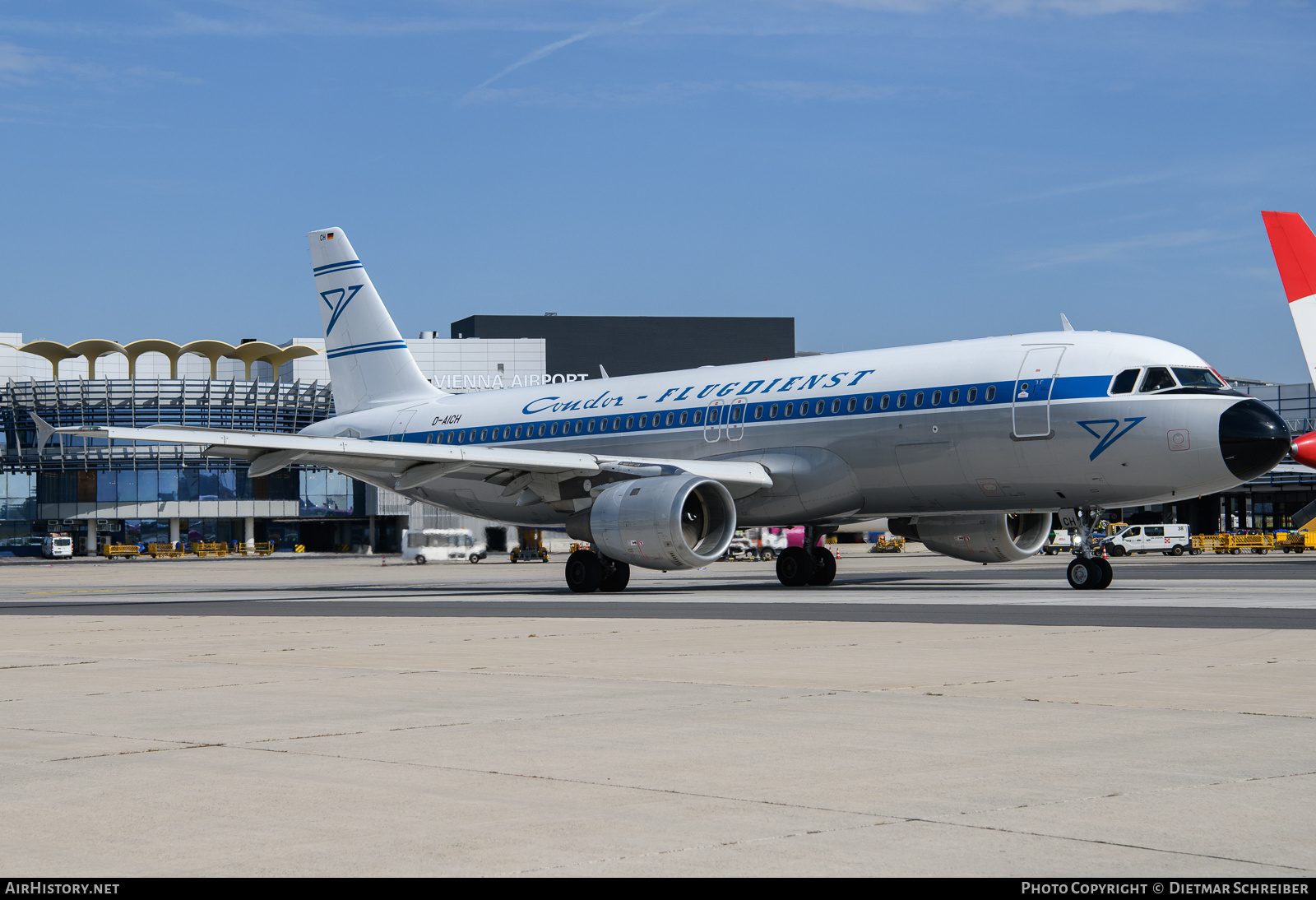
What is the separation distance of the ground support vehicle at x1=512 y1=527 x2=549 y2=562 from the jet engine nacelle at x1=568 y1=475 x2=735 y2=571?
43776 mm

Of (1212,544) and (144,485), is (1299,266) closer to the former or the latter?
(1212,544)

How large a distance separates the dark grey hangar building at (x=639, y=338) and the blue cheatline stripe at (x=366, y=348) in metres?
94.4

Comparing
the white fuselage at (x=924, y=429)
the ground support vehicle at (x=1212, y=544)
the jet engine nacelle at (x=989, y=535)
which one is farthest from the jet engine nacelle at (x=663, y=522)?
the ground support vehicle at (x=1212, y=544)

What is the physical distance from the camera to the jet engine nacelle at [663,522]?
24500mm

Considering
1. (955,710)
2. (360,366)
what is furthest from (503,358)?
(955,710)

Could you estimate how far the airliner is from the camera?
2268 cm

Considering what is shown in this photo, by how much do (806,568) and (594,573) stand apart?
5.10m

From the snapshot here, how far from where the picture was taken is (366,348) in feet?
118

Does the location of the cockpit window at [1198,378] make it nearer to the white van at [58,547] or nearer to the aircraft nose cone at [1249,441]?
the aircraft nose cone at [1249,441]

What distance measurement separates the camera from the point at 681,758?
707cm

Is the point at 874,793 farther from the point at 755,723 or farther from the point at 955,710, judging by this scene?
the point at 955,710

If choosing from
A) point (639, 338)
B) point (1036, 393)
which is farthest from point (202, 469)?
point (1036, 393)

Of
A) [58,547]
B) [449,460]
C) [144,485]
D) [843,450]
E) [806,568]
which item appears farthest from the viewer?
[144,485]

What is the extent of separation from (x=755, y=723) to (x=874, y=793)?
2.39m
